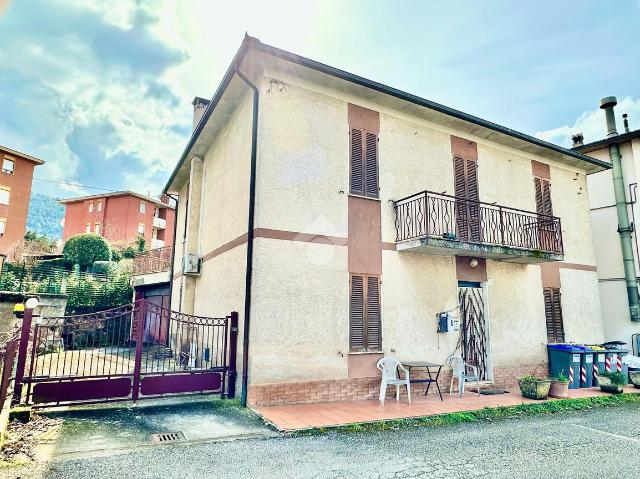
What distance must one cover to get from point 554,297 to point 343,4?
1013 centimetres

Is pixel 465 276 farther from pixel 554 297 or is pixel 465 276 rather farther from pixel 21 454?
pixel 21 454

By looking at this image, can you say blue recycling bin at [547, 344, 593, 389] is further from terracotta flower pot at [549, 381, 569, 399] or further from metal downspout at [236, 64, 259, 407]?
metal downspout at [236, 64, 259, 407]

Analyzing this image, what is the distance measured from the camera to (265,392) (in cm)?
751

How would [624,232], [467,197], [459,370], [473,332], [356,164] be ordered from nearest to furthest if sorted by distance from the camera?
1. [459,370]
2. [356,164]
3. [473,332]
4. [467,197]
5. [624,232]

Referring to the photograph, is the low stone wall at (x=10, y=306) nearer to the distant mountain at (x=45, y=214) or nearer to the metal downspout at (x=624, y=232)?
the metal downspout at (x=624, y=232)

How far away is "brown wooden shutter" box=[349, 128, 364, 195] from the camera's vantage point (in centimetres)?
926

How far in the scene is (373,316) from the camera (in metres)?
8.85

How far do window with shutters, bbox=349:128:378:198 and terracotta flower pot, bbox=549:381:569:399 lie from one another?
6.08 m

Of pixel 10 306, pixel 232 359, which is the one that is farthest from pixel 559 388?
pixel 10 306

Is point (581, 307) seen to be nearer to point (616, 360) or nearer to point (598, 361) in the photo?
point (616, 360)

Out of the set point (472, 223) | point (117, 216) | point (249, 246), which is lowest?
point (249, 246)

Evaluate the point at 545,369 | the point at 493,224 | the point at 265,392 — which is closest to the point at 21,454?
the point at 265,392

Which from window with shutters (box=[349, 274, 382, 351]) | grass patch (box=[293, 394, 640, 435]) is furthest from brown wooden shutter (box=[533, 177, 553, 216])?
window with shutters (box=[349, 274, 382, 351])

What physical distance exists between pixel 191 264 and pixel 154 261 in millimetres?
8073
